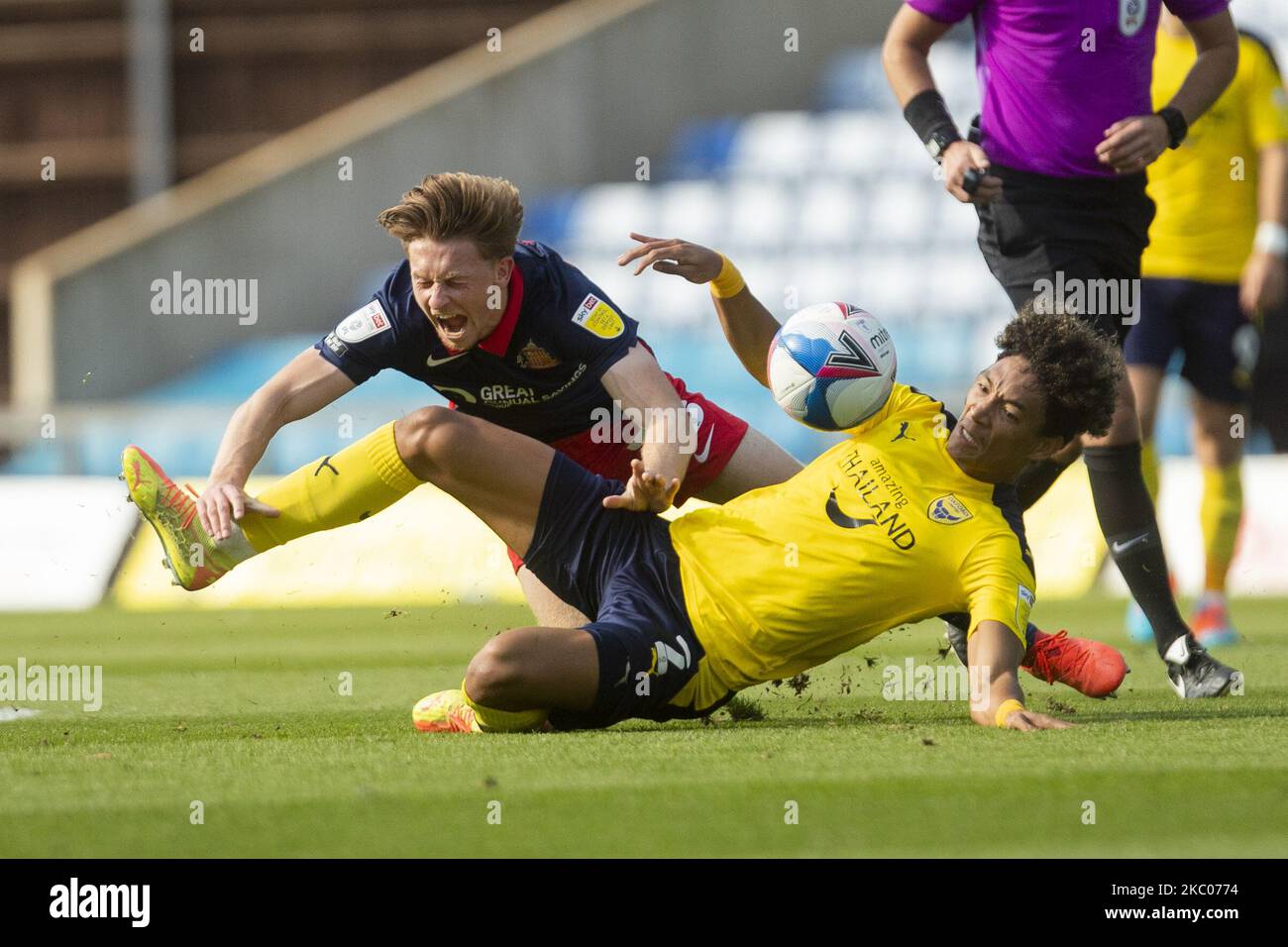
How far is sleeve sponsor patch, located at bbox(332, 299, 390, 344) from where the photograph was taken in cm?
496

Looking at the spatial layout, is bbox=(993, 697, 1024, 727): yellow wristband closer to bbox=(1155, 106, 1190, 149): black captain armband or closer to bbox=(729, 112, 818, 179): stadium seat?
bbox=(1155, 106, 1190, 149): black captain armband

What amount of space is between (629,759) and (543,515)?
2.96 feet

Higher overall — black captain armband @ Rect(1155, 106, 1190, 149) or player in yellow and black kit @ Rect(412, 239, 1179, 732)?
black captain armband @ Rect(1155, 106, 1190, 149)

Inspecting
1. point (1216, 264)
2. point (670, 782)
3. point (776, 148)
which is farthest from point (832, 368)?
point (776, 148)

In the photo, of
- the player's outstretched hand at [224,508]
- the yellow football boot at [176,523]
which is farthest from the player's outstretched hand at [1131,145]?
the yellow football boot at [176,523]

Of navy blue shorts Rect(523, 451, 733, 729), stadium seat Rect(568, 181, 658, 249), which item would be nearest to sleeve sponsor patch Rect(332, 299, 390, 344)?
navy blue shorts Rect(523, 451, 733, 729)

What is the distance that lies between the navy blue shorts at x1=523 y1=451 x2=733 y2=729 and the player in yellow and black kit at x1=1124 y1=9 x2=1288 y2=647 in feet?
8.77

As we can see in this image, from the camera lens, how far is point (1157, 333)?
682 cm

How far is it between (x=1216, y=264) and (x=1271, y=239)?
224 millimetres

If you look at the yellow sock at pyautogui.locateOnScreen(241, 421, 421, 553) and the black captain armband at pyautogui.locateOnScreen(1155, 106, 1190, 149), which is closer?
the yellow sock at pyautogui.locateOnScreen(241, 421, 421, 553)

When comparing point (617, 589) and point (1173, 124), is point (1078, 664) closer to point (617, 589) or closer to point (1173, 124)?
point (617, 589)

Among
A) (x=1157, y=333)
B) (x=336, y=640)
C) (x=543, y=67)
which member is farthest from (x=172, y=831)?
(x=543, y=67)

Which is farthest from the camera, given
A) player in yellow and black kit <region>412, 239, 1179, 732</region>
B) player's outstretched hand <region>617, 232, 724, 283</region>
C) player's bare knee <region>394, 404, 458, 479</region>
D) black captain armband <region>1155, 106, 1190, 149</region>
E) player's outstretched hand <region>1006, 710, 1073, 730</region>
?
black captain armband <region>1155, 106, 1190, 149</region>

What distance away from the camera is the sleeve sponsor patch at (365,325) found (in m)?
4.96
